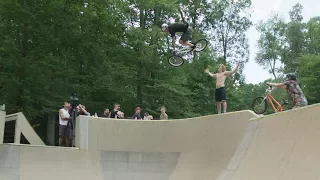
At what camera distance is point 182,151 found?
11516mm

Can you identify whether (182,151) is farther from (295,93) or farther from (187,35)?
(295,93)

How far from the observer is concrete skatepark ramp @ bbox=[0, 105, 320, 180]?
7.52m

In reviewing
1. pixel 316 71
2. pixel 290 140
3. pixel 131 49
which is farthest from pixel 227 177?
pixel 316 71

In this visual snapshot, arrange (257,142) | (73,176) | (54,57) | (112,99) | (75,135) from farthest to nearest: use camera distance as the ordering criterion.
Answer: (112,99) → (54,57) → (75,135) → (73,176) → (257,142)

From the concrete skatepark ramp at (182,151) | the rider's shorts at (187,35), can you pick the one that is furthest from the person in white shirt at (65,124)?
the rider's shorts at (187,35)

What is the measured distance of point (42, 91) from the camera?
55.8ft

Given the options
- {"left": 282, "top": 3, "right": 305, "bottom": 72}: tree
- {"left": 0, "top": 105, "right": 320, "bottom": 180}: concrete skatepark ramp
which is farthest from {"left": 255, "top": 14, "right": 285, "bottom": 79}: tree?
→ {"left": 0, "top": 105, "right": 320, "bottom": 180}: concrete skatepark ramp

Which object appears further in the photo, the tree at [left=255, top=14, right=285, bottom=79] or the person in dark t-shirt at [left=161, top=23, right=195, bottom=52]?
the tree at [left=255, top=14, right=285, bottom=79]

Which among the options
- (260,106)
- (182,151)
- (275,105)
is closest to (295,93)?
(275,105)

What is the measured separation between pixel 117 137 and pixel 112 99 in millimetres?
8830

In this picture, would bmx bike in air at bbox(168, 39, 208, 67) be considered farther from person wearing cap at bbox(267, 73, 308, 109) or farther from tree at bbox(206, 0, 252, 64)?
tree at bbox(206, 0, 252, 64)

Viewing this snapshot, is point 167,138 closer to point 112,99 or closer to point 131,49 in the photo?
point 112,99

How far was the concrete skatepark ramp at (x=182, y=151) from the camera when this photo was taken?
7.52 meters

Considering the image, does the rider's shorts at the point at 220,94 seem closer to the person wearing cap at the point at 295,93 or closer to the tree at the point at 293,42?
the person wearing cap at the point at 295,93
